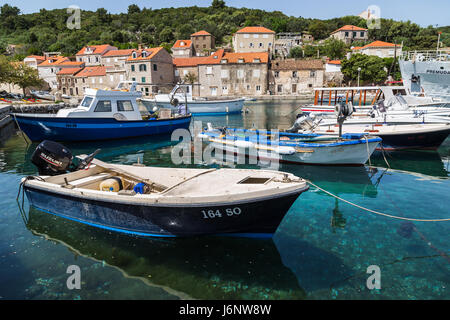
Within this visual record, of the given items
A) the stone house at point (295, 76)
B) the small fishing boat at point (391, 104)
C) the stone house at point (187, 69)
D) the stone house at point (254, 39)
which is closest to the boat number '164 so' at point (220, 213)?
the small fishing boat at point (391, 104)

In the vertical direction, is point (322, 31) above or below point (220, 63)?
Answer: above

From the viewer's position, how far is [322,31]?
312ft

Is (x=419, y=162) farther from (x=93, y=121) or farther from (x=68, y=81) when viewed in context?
(x=68, y=81)

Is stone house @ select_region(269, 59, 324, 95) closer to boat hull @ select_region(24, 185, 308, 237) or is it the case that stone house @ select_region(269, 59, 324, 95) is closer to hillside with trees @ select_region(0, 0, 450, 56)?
hillside with trees @ select_region(0, 0, 450, 56)

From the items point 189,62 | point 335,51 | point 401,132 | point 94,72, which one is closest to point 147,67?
point 189,62

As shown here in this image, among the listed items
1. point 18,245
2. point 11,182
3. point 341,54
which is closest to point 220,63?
point 341,54

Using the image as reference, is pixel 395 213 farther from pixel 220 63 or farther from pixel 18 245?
pixel 220 63

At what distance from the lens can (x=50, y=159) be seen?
24.9ft

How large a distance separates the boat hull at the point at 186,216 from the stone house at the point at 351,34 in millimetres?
93214

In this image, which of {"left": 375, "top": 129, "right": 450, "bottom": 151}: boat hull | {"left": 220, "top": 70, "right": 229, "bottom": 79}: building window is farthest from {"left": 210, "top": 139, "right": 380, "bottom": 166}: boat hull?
{"left": 220, "top": 70, "right": 229, "bottom": 79}: building window

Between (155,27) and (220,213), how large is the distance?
116084 mm

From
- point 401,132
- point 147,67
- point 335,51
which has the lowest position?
point 401,132

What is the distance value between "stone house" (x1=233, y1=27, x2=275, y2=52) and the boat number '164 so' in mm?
73074
